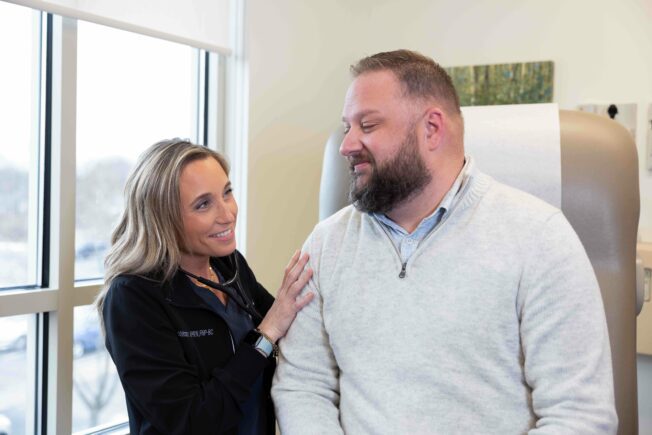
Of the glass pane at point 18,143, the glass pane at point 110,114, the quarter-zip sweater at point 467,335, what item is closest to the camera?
the quarter-zip sweater at point 467,335

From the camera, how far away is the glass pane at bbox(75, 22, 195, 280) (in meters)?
1.88

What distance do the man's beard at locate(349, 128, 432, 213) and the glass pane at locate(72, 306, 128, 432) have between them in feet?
3.30

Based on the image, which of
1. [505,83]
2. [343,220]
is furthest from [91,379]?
[505,83]

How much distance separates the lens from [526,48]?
100.0 inches

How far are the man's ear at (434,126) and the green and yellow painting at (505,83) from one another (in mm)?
1315

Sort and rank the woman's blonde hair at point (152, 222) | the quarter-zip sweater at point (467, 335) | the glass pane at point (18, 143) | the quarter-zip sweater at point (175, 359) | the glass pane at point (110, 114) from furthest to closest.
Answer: the glass pane at point (110, 114)
the glass pane at point (18, 143)
the woman's blonde hair at point (152, 222)
the quarter-zip sweater at point (175, 359)
the quarter-zip sweater at point (467, 335)

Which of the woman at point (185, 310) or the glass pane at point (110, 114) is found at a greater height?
the glass pane at point (110, 114)

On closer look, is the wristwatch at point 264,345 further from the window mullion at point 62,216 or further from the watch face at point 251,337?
the window mullion at point 62,216

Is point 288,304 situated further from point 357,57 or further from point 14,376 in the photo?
point 357,57

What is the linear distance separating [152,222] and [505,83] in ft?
5.60

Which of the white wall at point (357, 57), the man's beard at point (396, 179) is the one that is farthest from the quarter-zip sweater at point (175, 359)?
the white wall at point (357, 57)

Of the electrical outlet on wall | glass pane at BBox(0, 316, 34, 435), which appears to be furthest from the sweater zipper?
the electrical outlet on wall

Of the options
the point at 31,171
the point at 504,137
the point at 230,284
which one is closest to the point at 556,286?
the point at 504,137

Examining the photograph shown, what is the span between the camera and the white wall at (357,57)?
2.32 m
